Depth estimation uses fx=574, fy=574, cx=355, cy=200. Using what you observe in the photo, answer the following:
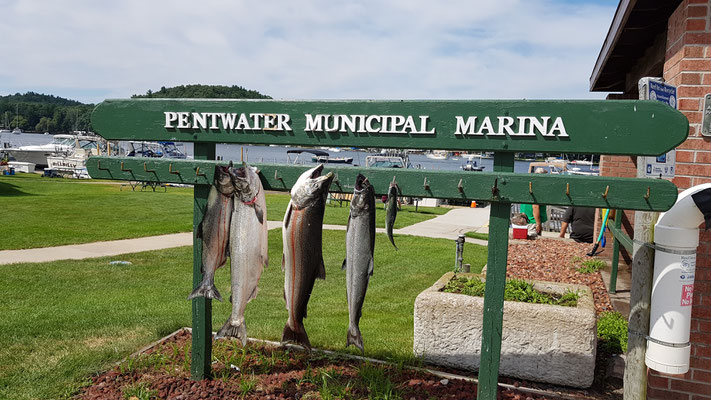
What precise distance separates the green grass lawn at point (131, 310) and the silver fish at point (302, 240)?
2.04m

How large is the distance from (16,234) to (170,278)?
533 centimetres

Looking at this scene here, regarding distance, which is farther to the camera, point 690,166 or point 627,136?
point 690,166

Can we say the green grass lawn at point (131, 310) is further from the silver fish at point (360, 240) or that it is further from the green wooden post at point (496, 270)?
the silver fish at point (360, 240)

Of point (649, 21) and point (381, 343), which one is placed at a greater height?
point (649, 21)

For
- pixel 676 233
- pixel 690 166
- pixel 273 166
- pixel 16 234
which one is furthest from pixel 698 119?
pixel 16 234

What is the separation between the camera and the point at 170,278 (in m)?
9.12

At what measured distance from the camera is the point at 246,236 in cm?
331

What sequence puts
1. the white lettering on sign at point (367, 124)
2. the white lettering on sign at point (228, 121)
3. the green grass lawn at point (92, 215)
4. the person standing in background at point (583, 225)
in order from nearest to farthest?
the white lettering on sign at point (367, 124) → the white lettering on sign at point (228, 121) → the person standing in background at point (583, 225) → the green grass lawn at point (92, 215)

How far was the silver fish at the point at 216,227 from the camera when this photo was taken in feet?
11.0

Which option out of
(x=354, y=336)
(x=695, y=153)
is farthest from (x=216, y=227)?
(x=695, y=153)

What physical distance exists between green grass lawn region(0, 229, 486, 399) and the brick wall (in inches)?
90.2

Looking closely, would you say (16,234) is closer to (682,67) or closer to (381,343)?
(381,343)

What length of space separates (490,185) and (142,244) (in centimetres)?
1015

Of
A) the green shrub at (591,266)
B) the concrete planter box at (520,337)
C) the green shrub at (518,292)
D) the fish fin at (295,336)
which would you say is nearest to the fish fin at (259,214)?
the fish fin at (295,336)
